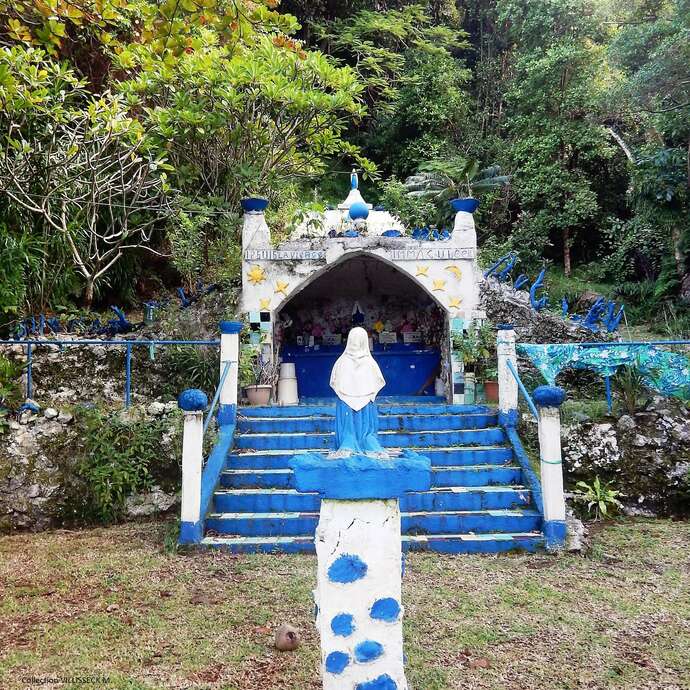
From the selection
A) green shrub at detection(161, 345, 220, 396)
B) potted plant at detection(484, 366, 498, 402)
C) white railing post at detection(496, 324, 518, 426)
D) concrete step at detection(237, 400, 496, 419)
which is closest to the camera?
white railing post at detection(496, 324, 518, 426)

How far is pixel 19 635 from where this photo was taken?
11.9ft

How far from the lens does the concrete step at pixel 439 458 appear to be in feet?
20.9

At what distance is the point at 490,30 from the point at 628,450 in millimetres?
17671

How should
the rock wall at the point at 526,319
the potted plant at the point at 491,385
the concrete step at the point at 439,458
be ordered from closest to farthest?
the concrete step at the point at 439,458
the potted plant at the point at 491,385
the rock wall at the point at 526,319

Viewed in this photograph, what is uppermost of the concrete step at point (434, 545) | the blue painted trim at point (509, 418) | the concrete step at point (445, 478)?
the blue painted trim at point (509, 418)

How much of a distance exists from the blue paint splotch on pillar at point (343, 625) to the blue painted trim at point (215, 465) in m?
3.12

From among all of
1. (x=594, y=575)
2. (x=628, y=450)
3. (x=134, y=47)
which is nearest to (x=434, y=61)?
(x=134, y=47)

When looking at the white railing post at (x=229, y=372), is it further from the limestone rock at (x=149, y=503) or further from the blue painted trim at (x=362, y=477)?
the blue painted trim at (x=362, y=477)

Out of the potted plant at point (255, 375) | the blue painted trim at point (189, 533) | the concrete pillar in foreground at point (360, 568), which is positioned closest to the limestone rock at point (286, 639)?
the concrete pillar in foreground at point (360, 568)

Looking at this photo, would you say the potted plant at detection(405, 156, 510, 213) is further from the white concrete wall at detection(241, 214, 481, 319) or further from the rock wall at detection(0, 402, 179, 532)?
the rock wall at detection(0, 402, 179, 532)

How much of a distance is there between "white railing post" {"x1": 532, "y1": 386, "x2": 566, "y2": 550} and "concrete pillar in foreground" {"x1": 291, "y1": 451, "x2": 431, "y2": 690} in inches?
121

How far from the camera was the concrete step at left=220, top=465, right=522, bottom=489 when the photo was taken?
20.0 feet

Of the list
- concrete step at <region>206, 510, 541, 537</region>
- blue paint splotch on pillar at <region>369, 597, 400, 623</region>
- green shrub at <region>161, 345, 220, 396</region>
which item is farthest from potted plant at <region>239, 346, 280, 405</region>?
blue paint splotch on pillar at <region>369, 597, 400, 623</region>

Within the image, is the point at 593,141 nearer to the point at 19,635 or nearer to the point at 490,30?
the point at 490,30
